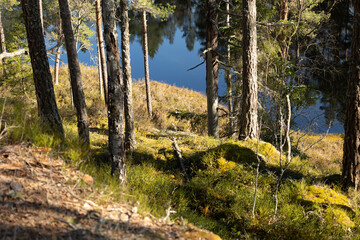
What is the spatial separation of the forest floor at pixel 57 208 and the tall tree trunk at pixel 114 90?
36.5 inches

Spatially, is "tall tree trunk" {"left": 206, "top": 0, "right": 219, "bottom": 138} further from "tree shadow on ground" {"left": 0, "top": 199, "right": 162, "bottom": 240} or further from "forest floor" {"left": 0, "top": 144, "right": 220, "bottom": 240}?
"tree shadow on ground" {"left": 0, "top": 199, "right": 162, "bottom": 240}

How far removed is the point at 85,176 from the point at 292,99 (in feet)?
27.5

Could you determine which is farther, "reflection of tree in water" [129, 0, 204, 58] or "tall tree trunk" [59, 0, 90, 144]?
"reflection of tree in water" [129, 0, 204, 58]

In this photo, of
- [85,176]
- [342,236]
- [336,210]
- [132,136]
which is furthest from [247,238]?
[132,136]

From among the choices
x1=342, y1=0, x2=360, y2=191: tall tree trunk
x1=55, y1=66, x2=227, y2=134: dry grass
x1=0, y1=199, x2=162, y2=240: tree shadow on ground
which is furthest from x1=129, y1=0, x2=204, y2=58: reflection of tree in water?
x1=0, y1=199, x2=162, y2=240: tree shadow on ground

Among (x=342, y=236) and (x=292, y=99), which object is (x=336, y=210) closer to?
(x=342, y=236)

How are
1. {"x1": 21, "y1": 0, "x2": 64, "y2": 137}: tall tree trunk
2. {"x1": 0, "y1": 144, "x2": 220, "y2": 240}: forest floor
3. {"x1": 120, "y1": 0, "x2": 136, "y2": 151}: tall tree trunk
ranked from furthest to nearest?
{"x1": 120, "y1": 0, "x2": 136, "y2": 151}: tall tree trunk
{"x1": 21, "y1": 0, "x2": 64, "y2": 137}: tall tree trunk
{"x1": 0, "y1": 144, "x2": 220, "y2": 240}: forest floor

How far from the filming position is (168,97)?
66.4ft

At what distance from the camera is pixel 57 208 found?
2.70m

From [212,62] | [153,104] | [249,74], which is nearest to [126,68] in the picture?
[249,74]

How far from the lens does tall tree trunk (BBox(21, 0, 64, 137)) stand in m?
4.88


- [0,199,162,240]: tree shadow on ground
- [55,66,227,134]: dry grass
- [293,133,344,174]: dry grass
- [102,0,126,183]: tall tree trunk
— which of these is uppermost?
[102,0,126,183]: tall tree trunk

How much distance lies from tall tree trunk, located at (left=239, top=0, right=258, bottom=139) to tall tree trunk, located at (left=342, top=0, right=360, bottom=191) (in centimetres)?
258

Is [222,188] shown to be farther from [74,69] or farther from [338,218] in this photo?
[74,69]
